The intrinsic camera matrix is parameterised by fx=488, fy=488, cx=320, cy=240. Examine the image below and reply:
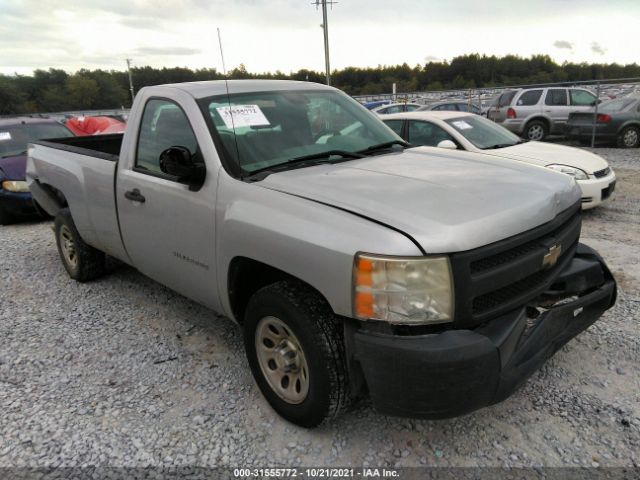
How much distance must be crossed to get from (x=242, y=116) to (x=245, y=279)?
3.49 feet

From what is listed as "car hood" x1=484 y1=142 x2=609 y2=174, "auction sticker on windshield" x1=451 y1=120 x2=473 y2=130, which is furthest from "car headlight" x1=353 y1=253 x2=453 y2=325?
"auction sticker on windshield" x1=451 y1=120 x2=473 y2=130

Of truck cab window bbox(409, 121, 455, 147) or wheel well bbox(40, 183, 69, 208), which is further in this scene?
truck cab window bbox(409, 121, 455, 147)

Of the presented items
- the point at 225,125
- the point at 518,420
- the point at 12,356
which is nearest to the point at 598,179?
the point at 518,420

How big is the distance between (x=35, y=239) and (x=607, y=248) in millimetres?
7408

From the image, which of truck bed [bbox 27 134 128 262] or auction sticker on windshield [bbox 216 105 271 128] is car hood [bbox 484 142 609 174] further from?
truck bed [bbox 27 134 128 262]

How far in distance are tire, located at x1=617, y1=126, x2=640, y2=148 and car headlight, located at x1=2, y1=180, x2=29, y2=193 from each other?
14081 millimetres

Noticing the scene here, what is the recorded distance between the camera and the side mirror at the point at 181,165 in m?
2.81

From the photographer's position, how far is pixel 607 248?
5.39 m

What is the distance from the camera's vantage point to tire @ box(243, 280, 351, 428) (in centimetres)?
234

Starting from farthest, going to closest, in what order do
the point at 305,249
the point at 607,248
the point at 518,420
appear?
the point at 607,248 → the point at 518,420 → the point at 305,249

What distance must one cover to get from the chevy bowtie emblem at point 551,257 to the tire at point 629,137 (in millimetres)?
12942

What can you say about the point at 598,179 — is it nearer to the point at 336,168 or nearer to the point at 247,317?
the point at 336,168

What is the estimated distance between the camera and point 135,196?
3.51 m

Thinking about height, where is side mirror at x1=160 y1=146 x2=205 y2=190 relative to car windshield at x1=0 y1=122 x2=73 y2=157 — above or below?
above
